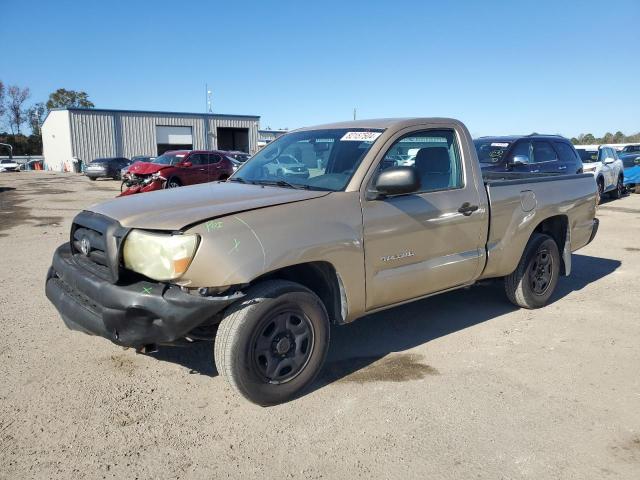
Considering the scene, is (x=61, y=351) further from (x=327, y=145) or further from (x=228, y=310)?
(x=327, y=145)

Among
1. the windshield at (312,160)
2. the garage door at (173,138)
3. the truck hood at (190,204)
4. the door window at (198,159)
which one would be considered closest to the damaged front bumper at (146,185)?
the door window at (198,159)

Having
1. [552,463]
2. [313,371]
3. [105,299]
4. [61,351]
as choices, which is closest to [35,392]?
[61,351]

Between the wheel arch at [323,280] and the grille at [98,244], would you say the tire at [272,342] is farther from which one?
the grille at [98,244]

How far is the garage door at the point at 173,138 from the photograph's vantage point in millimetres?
44131

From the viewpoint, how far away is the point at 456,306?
537 centimetres

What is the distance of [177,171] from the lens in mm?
17797

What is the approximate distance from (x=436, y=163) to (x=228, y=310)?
2.21 metres

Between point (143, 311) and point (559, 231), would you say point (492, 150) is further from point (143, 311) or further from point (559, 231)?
point (143, 311)

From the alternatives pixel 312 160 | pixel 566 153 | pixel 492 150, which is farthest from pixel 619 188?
pixel 312 160

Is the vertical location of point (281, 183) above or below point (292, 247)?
above

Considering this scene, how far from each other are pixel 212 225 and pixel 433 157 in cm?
214

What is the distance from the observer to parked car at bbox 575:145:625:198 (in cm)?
1434

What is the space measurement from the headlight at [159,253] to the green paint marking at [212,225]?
0.28 feet

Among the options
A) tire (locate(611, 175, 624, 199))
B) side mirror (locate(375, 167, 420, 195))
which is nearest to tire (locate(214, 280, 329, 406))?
side mirror (locate(375, 167, 420, 195))
